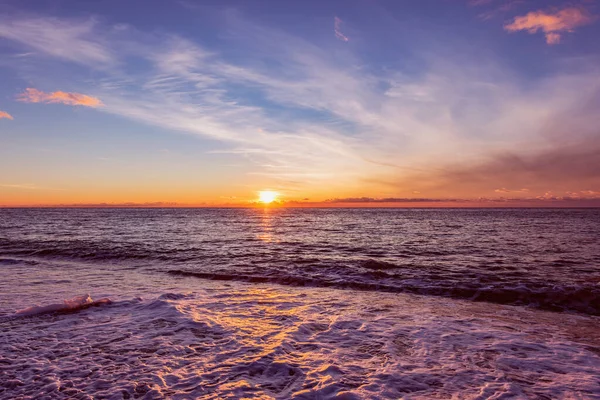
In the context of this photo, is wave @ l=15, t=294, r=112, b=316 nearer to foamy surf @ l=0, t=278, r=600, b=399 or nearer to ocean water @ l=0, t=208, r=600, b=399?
ocean water @ l=0, t=208, r=600, b=399

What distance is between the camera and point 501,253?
77.7ft

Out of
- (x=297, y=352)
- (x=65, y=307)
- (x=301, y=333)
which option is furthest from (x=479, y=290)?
(x=65, y=307)

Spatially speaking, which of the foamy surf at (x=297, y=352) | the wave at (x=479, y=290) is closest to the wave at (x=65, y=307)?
the foamy surf at (x=297, y=352)

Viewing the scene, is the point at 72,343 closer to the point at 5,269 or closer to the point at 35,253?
the point at 5,269

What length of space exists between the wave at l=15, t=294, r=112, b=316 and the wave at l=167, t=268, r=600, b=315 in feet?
20.0

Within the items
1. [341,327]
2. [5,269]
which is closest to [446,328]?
[341,327]

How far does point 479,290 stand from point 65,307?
14.0 metres

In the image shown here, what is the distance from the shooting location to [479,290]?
13203mm

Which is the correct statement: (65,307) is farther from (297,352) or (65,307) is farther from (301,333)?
(297,352)

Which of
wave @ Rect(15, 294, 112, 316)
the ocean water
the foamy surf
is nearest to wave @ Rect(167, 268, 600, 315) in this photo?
the ocean water

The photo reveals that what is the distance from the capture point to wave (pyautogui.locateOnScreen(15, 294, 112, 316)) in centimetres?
935

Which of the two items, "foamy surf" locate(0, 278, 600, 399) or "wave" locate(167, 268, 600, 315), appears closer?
"foamy surf" locate(0, 278, 600, 399)

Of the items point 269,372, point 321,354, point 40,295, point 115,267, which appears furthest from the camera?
point 115,267

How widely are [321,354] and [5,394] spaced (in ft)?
16.6
